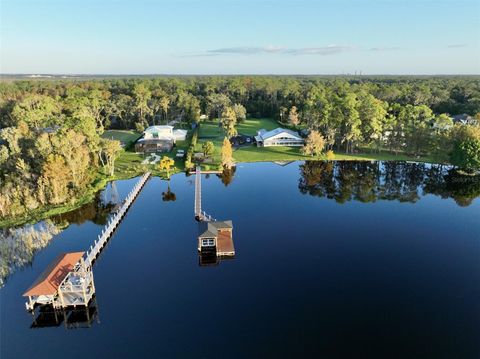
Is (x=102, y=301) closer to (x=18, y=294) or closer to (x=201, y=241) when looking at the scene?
(x=18, y=294)

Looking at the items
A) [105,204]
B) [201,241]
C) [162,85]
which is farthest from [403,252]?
[162,85]

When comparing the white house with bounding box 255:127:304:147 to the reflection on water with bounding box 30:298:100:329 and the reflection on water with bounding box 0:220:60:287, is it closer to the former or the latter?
the reflection on water with bounding box 0:220:60:287

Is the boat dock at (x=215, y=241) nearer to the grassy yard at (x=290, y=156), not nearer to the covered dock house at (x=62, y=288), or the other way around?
the covered dock house at (x=62, y=288)

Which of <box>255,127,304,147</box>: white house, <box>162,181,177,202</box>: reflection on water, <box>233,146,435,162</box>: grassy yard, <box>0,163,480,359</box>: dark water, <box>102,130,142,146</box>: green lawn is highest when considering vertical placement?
<box>255,127,304,147</box>: white house

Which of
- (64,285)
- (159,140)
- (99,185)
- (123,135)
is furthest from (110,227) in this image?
(123,135)

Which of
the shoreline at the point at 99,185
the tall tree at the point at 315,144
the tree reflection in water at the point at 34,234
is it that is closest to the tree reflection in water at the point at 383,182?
the shoreline at the point at 99,185

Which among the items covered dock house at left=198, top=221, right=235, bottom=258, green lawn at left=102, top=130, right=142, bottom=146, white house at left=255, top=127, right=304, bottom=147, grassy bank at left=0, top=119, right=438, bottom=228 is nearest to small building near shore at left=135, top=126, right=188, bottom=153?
grassy bank at left=0, top=119, right=438, bottom=228
